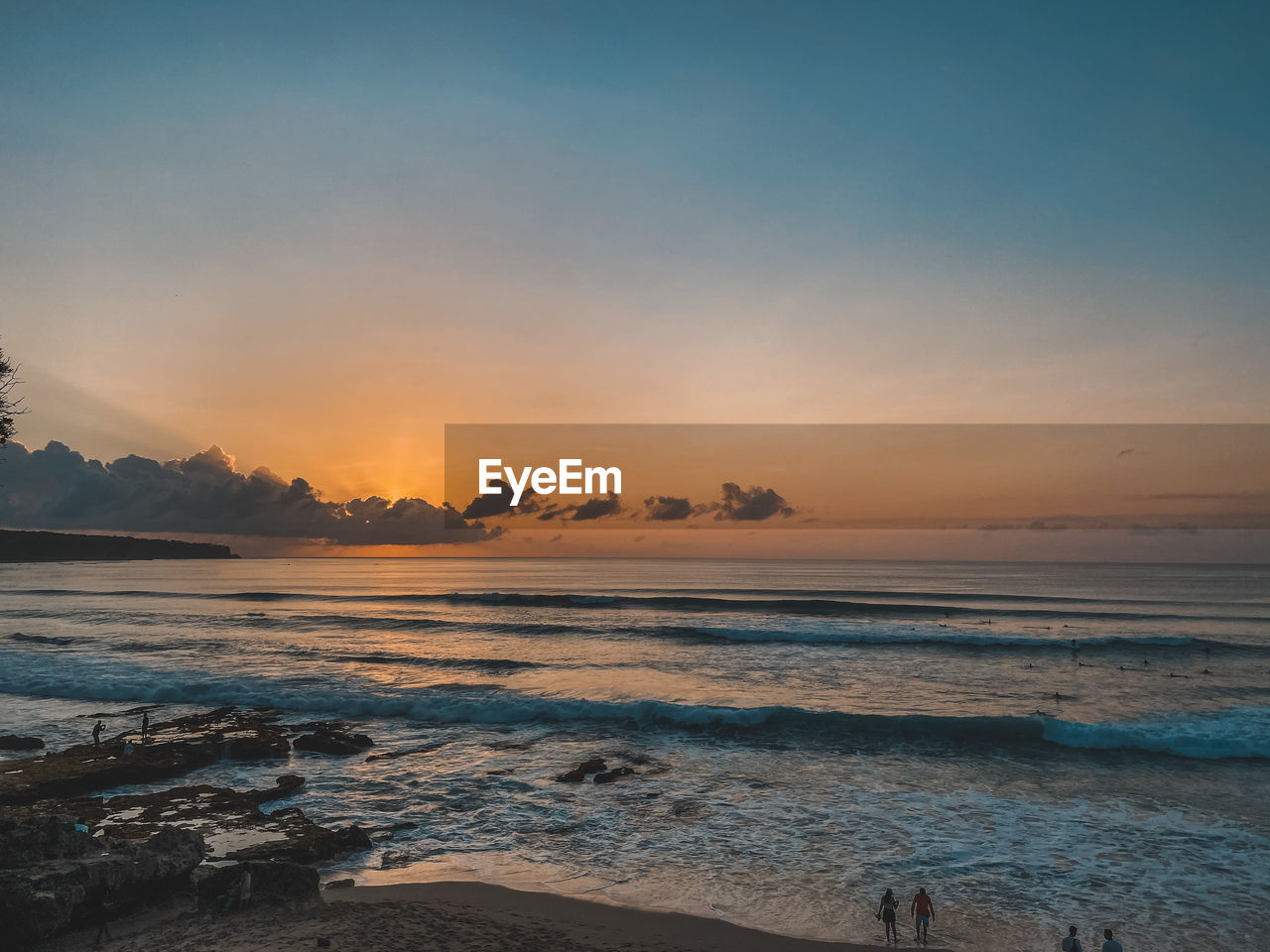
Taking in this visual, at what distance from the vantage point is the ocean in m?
14.3

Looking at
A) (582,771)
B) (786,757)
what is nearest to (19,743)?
(582,771)

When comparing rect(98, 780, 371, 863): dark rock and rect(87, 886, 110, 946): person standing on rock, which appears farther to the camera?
rect(98, 780, 371, 863): dark rock

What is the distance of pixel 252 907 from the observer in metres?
12.6

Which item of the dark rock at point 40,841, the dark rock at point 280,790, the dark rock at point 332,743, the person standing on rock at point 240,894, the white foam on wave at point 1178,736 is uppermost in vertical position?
the dark rock at point 40,841

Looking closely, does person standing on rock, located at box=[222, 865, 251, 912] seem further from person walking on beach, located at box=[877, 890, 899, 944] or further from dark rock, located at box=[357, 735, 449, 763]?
person walking on beach, located at box=[877, 890, 899, 944]

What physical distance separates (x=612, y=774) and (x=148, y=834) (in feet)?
38.2

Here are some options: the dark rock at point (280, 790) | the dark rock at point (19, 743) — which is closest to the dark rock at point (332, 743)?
the dark rock at point (280, 790)

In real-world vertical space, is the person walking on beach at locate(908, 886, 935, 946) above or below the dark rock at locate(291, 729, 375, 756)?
above

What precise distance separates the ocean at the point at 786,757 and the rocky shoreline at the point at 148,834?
4.50 ft

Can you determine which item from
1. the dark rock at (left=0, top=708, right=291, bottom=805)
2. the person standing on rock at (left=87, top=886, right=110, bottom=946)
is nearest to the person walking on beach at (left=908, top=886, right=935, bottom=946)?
the person standing on rock at (left=87, top=886, right=110, bottom=946)

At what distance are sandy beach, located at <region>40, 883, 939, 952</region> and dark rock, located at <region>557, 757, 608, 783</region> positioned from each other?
727 cm

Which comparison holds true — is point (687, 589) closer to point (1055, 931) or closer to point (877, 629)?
point (877, 629)

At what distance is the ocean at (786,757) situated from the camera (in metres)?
14.3

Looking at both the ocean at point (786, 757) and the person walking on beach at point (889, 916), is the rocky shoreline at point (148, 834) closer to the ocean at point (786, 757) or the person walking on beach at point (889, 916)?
the ocean at point (786, 757)
